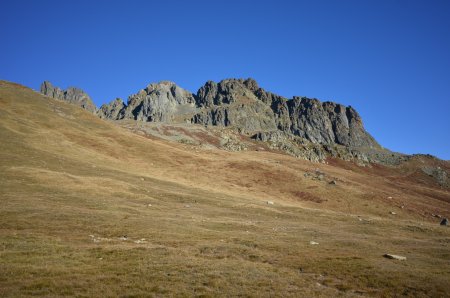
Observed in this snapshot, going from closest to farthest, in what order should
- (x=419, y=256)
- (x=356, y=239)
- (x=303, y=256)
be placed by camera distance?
(x=303, y=256)
(x=419, y=256)
(x=356, y=239)

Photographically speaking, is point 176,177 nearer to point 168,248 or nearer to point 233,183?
point 233,183

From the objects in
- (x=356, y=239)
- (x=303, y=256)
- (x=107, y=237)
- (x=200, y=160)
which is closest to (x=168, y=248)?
(x=107, y=237)

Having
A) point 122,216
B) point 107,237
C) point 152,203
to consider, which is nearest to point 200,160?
point 152,203

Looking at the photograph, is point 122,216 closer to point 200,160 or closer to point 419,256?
point 419,256

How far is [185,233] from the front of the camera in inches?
1323

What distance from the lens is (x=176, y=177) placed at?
255ft

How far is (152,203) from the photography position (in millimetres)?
49438

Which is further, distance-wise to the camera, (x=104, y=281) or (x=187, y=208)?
(x=187, y=208)

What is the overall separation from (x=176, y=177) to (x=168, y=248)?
50.6 metres

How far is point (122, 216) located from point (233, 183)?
146 feet

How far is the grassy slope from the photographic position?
2033 cm

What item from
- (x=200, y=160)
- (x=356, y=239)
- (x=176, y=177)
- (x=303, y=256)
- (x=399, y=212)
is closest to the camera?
(x=303, y=256)

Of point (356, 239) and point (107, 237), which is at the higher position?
point (356, 239)

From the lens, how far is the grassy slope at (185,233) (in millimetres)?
20328
